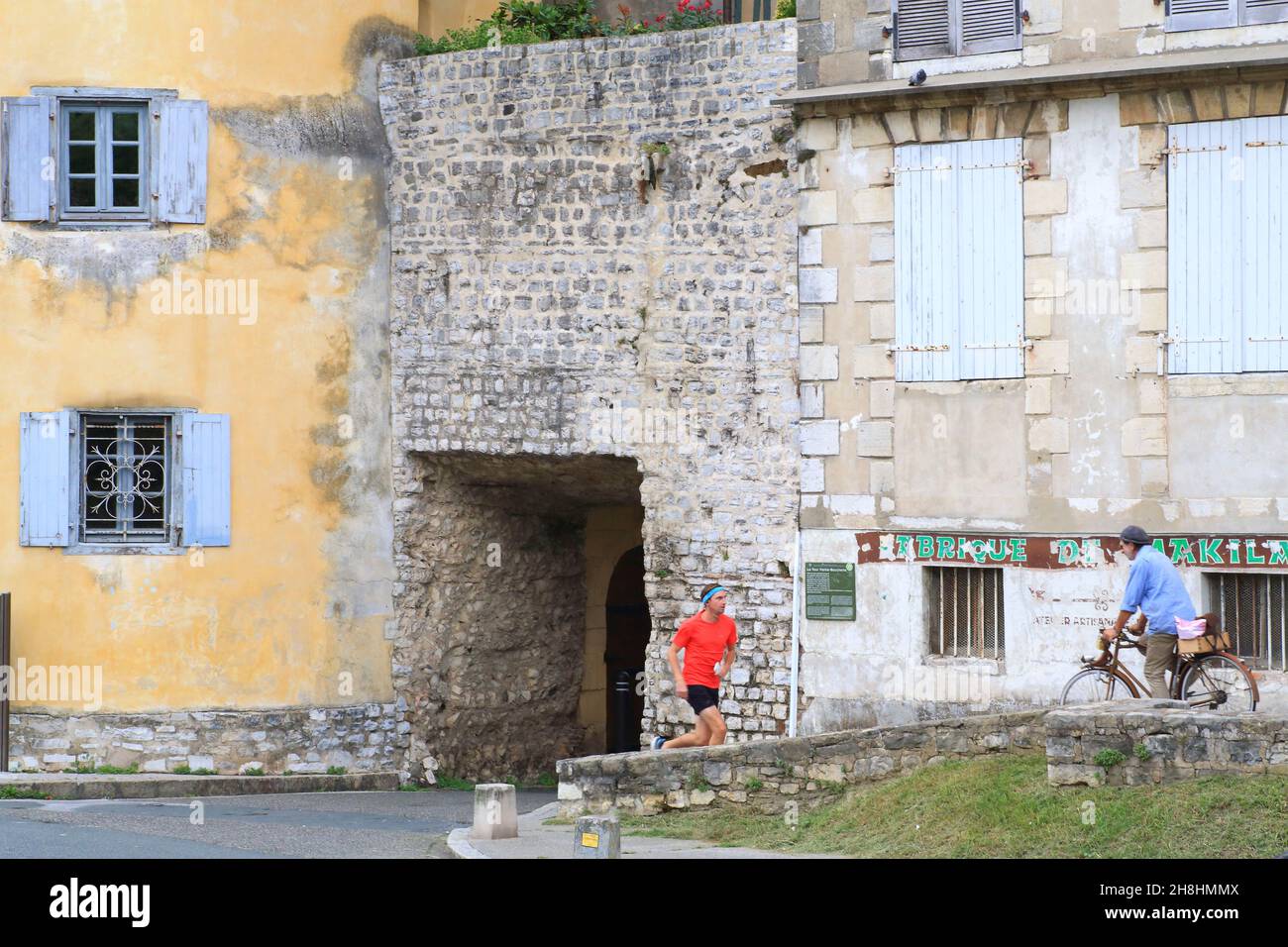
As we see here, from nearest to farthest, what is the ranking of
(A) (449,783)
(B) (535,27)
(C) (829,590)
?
(C) (829,590) → (B) (535,27) → (A) (449,783)

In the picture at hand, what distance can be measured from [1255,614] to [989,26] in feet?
16.5

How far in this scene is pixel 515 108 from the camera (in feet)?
55.6

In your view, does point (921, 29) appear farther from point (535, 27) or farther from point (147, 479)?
point (147, 479)

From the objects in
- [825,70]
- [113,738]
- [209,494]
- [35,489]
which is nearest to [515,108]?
[825,70]

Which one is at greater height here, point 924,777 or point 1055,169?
point 1055,169

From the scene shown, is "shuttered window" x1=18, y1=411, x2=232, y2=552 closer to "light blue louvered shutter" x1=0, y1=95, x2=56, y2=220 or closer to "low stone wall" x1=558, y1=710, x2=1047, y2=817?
"light blue louvered shutter" x1=0, y1=95, x2=56, y2=220

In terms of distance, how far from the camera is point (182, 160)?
16.9 meters

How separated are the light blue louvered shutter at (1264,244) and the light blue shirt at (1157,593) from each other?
202cm

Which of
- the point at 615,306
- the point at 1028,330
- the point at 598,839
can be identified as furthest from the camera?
the point at 615,306

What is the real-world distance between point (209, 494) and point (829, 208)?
612 centimetres

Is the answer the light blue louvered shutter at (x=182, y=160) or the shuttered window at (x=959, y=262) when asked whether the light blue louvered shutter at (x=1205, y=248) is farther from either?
the light blue louvered shutter at (x=182, y=160)

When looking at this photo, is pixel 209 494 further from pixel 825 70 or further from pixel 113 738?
pixel 825 70

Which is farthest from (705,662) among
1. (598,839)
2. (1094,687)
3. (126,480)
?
(126,480)

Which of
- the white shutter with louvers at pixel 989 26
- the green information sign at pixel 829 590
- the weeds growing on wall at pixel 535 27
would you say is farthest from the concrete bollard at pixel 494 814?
the weeds growing on wall at pixel 535 27
